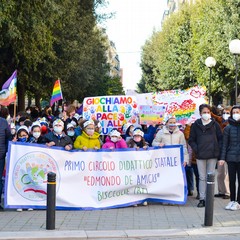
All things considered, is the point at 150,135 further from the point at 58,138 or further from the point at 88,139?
the point at 58,138

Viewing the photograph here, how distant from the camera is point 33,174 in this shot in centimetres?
932

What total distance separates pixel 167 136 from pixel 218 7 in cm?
2569

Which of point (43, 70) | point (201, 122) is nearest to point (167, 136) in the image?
point (201, 122)

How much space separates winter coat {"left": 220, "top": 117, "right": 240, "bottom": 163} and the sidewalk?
3.08ft

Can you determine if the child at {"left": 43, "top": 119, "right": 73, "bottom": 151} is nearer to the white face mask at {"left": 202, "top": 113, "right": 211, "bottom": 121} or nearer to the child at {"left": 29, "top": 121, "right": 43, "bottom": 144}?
the child at {"left": 29, "top": 121, "right": 43, "bottom": 144}

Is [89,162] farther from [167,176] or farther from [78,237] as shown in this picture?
[78,237]

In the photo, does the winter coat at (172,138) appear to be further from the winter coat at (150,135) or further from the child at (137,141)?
the winter coat at (150,135)

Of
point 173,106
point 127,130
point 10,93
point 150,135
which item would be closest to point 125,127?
point 127,130

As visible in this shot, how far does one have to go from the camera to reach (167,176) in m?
9.78

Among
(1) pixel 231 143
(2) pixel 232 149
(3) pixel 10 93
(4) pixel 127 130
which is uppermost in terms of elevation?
(3) pixel 10 93

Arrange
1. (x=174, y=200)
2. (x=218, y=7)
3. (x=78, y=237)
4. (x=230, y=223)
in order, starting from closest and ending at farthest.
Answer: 1. (x=78, y=237)
2. (x=230, y=223)
3. (x=174, y=200)
4. (x=218, y=7)

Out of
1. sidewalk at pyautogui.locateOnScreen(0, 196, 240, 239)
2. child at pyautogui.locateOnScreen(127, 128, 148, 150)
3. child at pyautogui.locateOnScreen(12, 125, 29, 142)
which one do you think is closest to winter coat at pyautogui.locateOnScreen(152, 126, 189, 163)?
child at pyautogui.locateOnScreen(127, 128, 148, 150)

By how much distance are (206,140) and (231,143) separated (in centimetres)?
45

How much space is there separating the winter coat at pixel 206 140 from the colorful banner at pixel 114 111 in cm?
265
